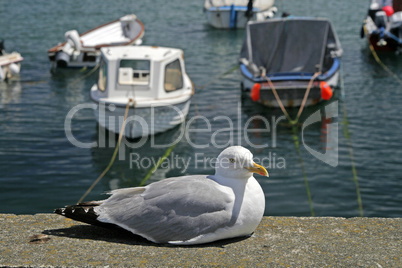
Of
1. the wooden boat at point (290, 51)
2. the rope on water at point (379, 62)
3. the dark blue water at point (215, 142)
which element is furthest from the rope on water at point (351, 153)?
the rope on water at point (379, 62)

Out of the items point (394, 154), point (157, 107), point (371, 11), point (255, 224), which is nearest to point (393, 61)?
point (371, 11)

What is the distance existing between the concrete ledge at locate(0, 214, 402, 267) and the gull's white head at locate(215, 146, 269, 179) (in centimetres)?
49

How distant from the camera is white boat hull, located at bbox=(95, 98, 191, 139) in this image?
13.4m

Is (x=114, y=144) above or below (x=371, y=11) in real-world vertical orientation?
below

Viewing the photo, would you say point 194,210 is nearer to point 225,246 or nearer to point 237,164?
point 225,246

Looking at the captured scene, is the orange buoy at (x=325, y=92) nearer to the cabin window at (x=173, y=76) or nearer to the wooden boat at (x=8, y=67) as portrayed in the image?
the cabin window at (x=173, y=76)

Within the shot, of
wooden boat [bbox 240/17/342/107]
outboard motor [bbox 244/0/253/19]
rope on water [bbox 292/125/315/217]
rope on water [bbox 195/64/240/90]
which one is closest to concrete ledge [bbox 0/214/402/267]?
rope on water [bbox 292/125/315/217]

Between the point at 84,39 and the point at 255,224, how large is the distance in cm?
2157

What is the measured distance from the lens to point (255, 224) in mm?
4207

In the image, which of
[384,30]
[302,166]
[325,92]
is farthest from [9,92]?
[384,30]

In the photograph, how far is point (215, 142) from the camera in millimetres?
14047

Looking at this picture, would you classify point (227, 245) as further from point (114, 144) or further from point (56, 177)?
point (114, 144)

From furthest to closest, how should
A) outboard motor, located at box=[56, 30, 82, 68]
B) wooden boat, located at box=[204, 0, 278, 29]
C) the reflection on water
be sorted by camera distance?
1. wooden boat, located at box=[204, 0, 278, 29]
2. outboard motor, located at box=[56, 30, 82, 68]
3. the reflection on water

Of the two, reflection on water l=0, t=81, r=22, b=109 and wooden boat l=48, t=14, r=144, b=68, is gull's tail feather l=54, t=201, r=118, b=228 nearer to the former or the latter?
reflection on water l=0, t=81, r=22, b=109
